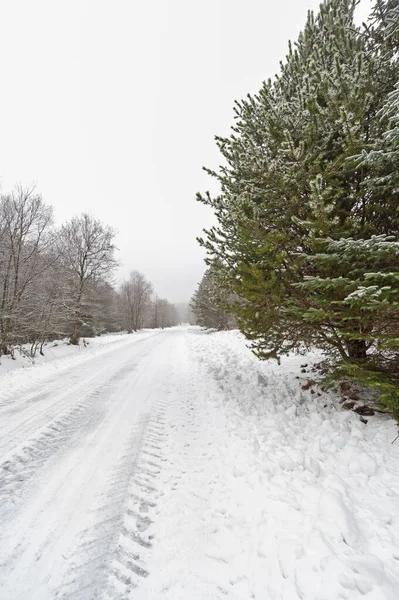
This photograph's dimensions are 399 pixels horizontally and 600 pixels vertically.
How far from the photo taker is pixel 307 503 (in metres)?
2.50

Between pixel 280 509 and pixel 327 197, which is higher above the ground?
pixel 327 197

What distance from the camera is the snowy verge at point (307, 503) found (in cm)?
185

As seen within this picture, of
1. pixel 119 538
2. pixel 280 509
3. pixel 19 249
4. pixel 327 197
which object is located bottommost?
pixel 119 538

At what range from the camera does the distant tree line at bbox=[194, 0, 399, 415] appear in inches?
136

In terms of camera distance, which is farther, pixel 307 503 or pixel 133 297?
pixel 133 297

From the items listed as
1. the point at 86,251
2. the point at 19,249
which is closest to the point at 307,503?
the point at 19,249

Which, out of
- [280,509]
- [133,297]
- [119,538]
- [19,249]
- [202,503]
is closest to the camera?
[119,538]

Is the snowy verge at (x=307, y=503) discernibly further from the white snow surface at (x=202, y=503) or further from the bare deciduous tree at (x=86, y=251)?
the bare deciduous tree at (x=86, y=251)

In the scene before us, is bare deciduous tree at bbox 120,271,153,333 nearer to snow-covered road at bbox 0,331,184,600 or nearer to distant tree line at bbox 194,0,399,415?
snow-covered road at bbox 0,331,184,600

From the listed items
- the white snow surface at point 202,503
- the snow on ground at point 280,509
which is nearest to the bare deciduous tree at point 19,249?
the white snow surface at point 202,503

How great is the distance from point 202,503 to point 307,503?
3.65 ft

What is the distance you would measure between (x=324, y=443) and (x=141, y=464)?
2.59 m

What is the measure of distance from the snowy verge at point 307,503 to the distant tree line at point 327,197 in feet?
2.90

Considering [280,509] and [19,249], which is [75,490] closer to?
[280,509]
